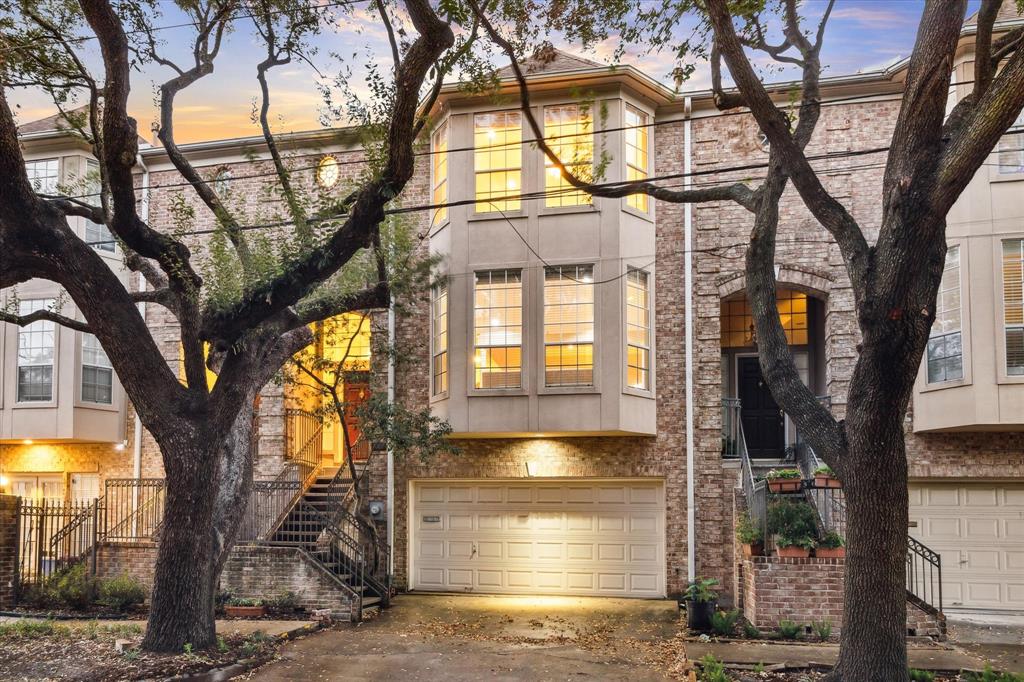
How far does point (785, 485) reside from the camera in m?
12.8

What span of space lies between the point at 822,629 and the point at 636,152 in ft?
27.2

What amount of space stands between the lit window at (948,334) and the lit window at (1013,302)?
0.63m

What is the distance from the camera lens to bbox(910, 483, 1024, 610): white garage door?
13.9 m

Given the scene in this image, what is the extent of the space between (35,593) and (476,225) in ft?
31.6

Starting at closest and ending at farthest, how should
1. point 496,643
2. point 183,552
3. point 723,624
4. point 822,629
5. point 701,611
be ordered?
point 183,552 < point 822,629 < point 496,643 < point 723,624 < point 701,611

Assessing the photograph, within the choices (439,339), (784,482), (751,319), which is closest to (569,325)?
(439,339)

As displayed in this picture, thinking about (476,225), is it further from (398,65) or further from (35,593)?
(35,593)

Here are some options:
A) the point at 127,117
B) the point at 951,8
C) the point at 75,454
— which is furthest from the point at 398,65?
the point at 75,454

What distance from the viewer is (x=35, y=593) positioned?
1480cm

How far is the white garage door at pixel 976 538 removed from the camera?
45.5ft

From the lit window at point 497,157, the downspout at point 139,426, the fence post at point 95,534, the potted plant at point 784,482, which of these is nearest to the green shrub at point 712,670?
the potted plant at point 784,482

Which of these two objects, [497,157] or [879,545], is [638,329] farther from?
[879,545]

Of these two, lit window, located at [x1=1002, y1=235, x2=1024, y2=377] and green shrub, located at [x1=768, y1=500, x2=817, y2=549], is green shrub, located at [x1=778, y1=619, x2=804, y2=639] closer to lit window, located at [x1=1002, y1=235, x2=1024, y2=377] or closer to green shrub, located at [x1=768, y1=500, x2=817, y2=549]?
green shrub, located at [x1=768, y1=500, x2=817, y2=549]

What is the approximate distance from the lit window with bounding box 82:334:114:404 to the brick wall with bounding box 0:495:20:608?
289 centimetres
